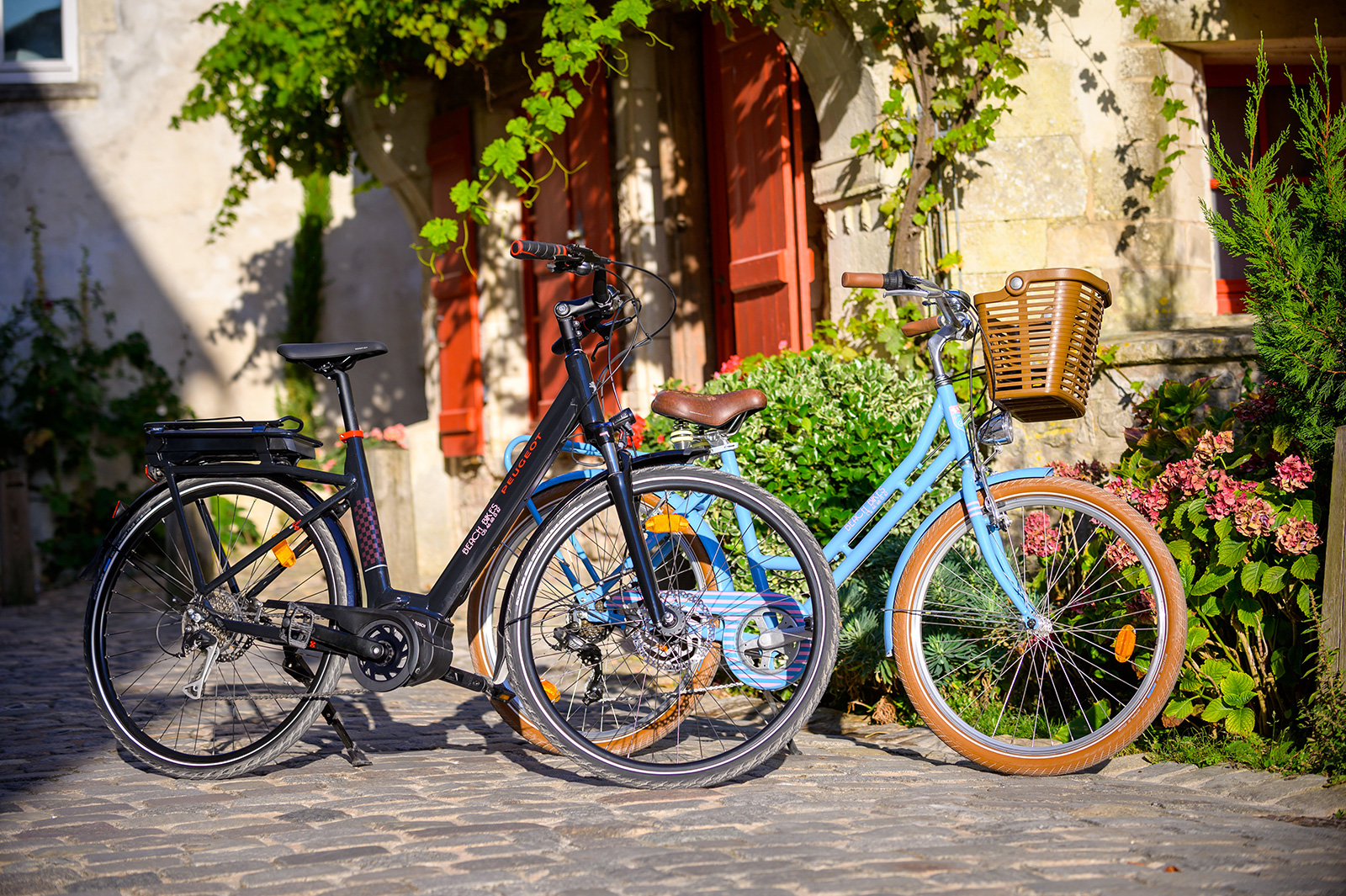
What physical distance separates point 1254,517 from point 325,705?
249cm

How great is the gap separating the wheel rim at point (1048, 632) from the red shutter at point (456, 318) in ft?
15.4

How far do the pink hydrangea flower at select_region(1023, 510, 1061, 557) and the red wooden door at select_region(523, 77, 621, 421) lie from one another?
11.4 feet

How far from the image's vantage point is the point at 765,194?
593 centimetres

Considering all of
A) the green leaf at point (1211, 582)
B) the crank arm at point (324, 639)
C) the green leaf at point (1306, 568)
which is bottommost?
the crank arm at point (324, 639)

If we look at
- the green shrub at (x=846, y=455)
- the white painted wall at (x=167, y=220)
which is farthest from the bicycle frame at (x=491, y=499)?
the white painted wall at (x=167, y=220)

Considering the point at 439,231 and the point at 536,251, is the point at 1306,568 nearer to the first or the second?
the point at 536,251

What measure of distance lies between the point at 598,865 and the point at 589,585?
2.90 ft

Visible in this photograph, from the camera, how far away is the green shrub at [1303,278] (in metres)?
3.10

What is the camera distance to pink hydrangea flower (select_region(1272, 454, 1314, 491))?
10.1 ft

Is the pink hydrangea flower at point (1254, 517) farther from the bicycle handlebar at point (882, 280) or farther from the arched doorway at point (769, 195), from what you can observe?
the arched doorway at point (769, 195)

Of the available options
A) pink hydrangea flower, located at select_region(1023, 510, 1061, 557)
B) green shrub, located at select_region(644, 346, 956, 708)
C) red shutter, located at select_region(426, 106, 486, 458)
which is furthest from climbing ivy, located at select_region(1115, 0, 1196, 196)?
red shutter, located at select_region(426, 106, 486, 458)

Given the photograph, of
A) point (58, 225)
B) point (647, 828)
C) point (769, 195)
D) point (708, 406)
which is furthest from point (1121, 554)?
point (58, 225)

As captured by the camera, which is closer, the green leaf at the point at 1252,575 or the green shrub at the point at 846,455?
the green leaf at the point at 1252,575

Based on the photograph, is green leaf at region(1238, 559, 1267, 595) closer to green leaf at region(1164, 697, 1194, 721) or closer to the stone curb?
green leaf at region(1164, 697, 1194, 721)
